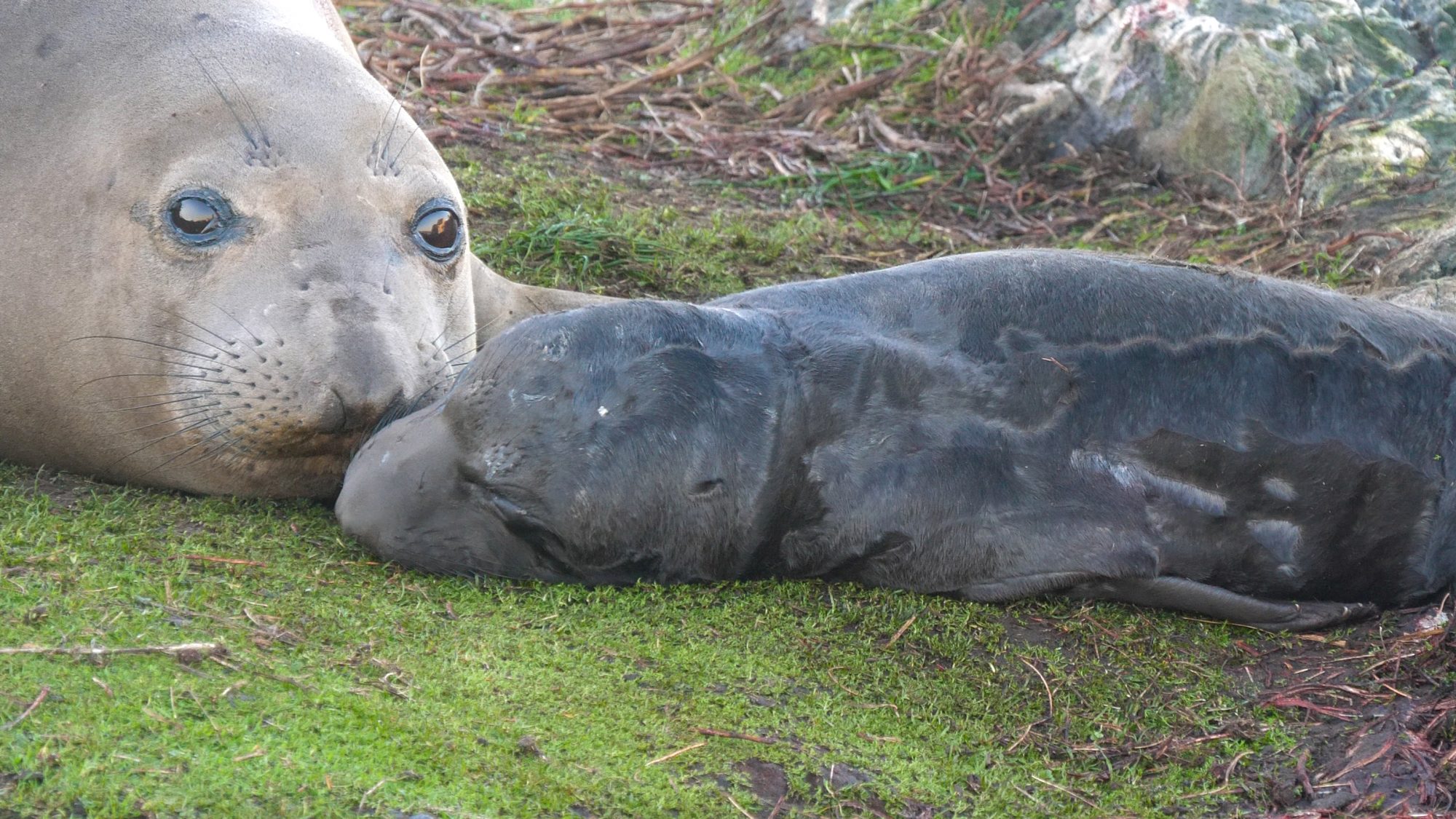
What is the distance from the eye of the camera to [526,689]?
3.22m

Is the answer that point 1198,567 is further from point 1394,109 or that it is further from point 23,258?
point 1394,109

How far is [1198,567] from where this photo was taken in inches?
160

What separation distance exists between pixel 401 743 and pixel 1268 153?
6083 millimetres

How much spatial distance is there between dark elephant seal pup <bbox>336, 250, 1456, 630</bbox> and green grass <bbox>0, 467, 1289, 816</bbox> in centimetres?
12

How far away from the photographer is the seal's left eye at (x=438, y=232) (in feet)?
14.7

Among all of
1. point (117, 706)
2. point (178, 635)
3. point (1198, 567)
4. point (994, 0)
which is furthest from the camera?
point (994, 0)

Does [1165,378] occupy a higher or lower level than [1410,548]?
higher

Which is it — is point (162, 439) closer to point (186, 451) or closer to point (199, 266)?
point (186, 451)

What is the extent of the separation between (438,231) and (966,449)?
1645mm

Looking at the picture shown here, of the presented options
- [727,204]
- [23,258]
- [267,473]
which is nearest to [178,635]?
[267,473]

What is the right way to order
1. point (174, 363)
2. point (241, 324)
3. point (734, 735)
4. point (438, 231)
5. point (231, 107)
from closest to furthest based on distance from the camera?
point (734, 735), point (241, 324), point (174, 363), point (231, 107), point (438, 231)

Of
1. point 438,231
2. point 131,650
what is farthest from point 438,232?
point 131,650

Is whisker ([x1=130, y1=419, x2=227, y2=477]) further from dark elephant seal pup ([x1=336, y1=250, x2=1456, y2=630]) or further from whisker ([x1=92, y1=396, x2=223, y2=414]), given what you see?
dark elephant seal pup ([x1=336, y1=250, x2=1456, y2=630])

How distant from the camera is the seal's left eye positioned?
176 inches
